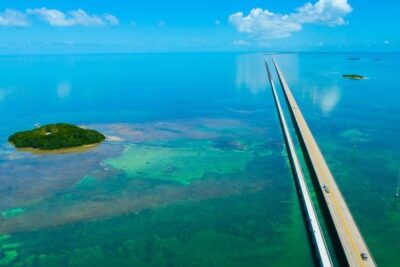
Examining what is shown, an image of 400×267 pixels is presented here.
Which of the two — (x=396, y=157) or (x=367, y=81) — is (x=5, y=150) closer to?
(x=396, y=157)

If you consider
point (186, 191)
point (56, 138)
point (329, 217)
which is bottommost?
point (186, 191)

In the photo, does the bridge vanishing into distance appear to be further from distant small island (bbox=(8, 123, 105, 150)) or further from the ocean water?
distant small island (bbox=(8, 123, 105, 150))

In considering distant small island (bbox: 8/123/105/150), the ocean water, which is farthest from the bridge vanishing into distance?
distant small island (bbox: 8/123/105/150)

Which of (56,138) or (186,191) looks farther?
(56,138)

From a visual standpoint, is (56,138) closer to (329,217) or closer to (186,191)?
(186,191)

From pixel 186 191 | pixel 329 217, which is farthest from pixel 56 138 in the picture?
pixel 329 217

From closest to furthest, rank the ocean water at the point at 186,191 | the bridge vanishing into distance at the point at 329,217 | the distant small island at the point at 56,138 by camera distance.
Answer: the bridge vanishing into distance at the point at 329,217 < the ocean water at the point at 186,191 < the distant small island at the point at 56,138

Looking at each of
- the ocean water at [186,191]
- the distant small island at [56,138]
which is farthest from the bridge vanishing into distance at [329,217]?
the distant small island at [56,138]

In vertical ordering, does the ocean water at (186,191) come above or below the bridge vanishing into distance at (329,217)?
below

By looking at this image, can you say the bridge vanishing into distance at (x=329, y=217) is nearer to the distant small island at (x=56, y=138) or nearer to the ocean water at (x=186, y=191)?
the ocean water at (x=186, y=191)
